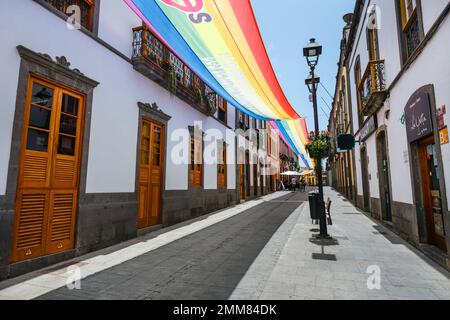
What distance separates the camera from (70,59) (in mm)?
4926

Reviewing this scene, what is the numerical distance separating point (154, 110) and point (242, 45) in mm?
3140

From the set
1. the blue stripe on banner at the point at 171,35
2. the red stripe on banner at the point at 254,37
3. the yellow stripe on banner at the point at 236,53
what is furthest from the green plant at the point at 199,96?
the red stripe on banner at the point at 254,37

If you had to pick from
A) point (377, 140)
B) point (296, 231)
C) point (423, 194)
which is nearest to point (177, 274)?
point (296, 231)

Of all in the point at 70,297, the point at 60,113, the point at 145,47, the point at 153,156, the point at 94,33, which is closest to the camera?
the point at 70,297

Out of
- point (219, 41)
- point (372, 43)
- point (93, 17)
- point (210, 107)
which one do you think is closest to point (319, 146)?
point (219, 41)

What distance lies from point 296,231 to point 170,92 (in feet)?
18.5

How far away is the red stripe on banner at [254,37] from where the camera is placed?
190 inches

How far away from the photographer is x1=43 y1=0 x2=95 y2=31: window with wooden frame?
4898mm

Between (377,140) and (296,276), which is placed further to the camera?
(377,140)

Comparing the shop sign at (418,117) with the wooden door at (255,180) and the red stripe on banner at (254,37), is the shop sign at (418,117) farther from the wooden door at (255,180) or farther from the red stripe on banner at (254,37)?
the wooden door at (255,180)

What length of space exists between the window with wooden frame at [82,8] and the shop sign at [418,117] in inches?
256

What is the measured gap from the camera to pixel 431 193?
4.93 metres

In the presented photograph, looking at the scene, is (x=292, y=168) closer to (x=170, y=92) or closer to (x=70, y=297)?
(x=170, y=92)

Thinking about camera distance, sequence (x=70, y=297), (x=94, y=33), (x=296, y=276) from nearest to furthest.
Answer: (x=70, y=297)
(x=296, y=276)
(x=94, y=33)
